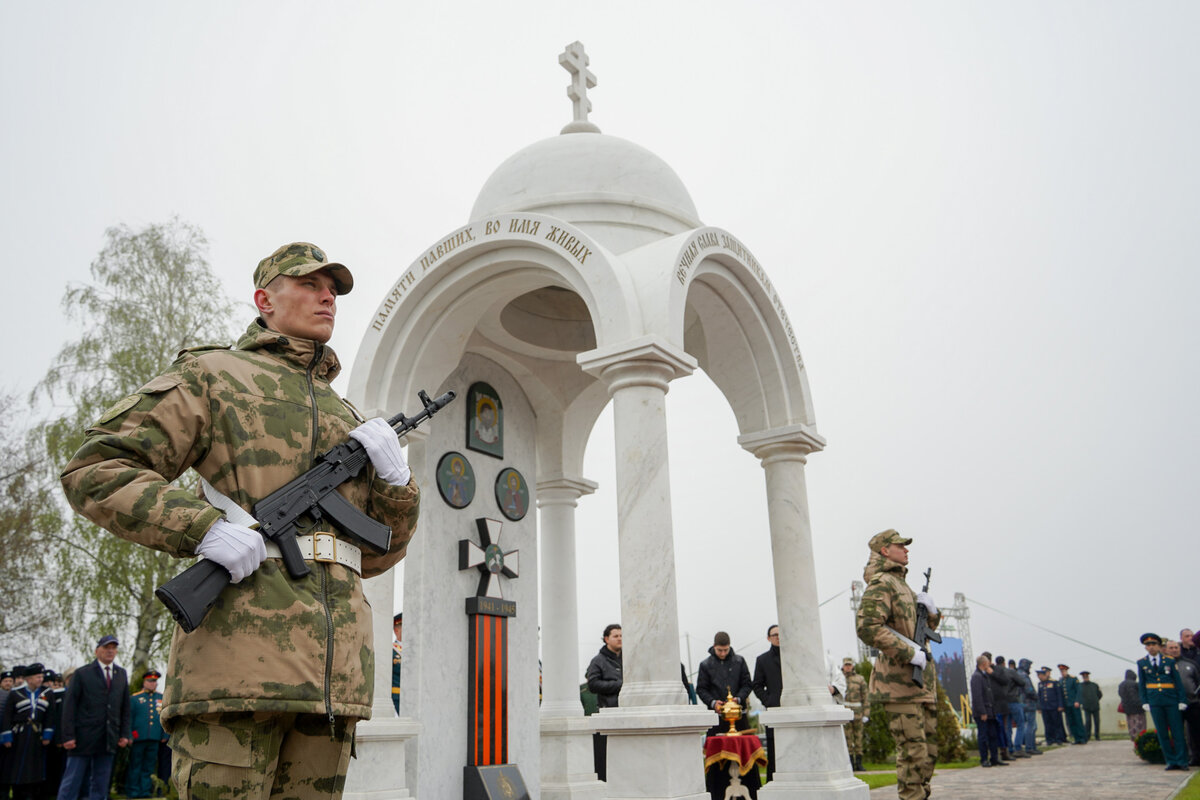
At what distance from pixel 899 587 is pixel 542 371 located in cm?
408

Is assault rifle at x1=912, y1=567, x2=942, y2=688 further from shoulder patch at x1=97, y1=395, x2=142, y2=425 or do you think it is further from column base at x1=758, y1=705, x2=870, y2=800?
shoulder patch at x1=97, y1=395, x2=142, y2=425

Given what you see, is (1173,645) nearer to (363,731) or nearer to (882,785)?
(882,785)

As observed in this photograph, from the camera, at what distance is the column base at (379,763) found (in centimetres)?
637

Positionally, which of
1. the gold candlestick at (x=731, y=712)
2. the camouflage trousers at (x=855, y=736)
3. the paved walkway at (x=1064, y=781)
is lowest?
the paved walkway at (x=1064, y=781)

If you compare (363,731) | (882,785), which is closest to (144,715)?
(363,731)

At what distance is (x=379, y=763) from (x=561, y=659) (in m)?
2.88

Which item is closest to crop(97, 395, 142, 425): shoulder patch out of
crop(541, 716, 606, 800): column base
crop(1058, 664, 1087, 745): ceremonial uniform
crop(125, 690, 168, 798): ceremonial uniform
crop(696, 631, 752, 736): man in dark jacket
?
crop(541, 716, 606, 800): column base

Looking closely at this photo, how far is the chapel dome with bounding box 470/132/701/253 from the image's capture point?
25.4 ft

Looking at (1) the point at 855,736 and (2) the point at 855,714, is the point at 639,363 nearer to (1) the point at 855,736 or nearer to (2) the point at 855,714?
(1) the point at 855,736

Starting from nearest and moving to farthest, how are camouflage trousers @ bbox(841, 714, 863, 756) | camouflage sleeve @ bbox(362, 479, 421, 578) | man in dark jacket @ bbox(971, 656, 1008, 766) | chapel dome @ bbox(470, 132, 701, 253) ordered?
camouflage sleeve @ bbox(362, 479, 421, 578)
chapel dome @ bbox(470, 132, 701, 253)
man in dark jacket @ bbox(971, 656, 1008, 766)
camouflage trousers @ bbox(841, 714, 863, 756)

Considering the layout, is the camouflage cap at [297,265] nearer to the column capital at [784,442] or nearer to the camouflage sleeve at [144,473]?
the camouflage sleeve at [144,473]

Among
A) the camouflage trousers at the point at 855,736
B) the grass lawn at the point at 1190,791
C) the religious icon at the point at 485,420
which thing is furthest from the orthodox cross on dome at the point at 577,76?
the camouflage trousers at the point at 855,736

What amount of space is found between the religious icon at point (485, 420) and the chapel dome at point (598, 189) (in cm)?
169

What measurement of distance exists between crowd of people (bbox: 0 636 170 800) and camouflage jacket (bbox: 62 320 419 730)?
839 centimetres
